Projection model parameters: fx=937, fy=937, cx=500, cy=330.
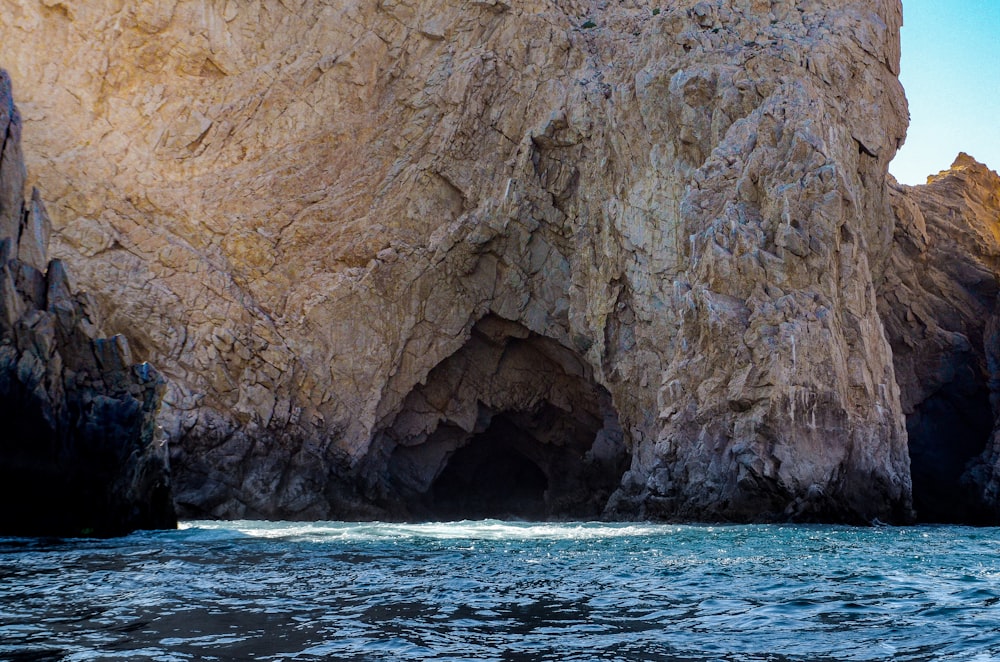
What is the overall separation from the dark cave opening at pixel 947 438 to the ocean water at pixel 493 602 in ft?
70.9

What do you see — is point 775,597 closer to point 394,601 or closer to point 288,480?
point 394,601

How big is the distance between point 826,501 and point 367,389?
16.7 metres

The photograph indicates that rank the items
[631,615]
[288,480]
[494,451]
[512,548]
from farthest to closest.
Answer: [494,451] → [288,480] → [512,548] → [631,615]

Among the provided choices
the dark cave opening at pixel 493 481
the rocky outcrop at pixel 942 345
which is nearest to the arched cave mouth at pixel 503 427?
the dark cave opening at pixel 493 481

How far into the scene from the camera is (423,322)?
118ft

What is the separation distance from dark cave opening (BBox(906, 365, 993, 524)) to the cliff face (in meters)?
6.89

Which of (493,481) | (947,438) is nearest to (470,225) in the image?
(493,481)

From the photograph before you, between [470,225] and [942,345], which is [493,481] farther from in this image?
[942,345]

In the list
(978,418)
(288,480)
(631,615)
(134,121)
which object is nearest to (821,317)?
(978,418)

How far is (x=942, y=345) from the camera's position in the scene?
37.9 meters

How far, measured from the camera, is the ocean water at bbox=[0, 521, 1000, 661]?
6934 millimetres

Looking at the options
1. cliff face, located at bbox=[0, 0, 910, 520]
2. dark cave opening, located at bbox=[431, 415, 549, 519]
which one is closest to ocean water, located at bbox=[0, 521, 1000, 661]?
cliff face, located at bbox=[0, 0, 910, 520]

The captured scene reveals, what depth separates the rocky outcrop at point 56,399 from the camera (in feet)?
55.8

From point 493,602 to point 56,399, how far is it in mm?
11937
